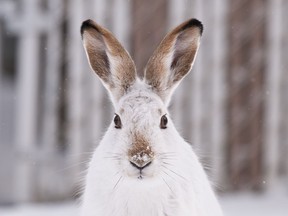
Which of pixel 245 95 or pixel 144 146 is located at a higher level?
pixel 245 95

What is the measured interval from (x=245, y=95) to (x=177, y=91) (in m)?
0.73

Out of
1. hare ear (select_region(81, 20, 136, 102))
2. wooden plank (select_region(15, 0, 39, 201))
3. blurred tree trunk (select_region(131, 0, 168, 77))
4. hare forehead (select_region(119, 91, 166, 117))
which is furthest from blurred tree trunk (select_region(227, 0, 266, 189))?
hare forehead (select_region(119, 91, 166, 117))

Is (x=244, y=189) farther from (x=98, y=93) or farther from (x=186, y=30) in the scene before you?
(x=186, y=30)

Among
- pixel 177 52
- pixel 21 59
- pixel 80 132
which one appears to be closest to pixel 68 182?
pixel 80 132

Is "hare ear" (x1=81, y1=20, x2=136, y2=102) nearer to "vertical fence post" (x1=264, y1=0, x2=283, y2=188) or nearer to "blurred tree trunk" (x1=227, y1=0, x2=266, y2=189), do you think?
"blurred tree trunk" (x1=227, y1=0, x2=266, y2=189)

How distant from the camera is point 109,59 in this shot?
348 cm

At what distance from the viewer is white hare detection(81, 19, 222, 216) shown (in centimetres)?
310

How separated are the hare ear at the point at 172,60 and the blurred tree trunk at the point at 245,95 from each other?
398 cm

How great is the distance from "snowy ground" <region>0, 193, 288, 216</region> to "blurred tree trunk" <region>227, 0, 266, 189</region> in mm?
276

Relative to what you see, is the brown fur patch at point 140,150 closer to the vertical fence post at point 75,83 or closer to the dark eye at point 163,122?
the dark eye at point 163,122

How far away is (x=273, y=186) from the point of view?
295 inches

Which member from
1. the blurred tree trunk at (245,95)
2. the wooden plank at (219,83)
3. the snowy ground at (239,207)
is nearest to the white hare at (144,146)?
the snowy ground at (239,207)

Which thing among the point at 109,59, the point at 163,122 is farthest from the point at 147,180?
the point at 109,59

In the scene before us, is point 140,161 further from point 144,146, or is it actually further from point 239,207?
point 239,207
